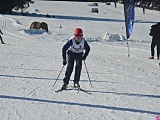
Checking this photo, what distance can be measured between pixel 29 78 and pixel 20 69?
1542 mm

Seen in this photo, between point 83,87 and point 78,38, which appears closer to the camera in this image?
point 78,38

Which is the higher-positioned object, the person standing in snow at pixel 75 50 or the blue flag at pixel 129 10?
the blue flag at pixel 129 10

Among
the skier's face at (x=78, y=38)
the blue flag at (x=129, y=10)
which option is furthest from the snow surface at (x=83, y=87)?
the blue flag at (x=129, y=10)

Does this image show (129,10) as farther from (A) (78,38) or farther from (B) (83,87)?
(A) (78,38)

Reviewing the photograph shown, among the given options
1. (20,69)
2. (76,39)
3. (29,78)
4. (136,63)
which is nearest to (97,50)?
(136,63)

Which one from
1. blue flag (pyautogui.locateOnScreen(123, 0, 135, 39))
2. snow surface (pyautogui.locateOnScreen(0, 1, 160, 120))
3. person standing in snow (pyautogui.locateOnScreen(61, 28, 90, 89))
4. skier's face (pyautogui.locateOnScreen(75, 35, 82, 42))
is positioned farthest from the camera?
blue flag (pyautogui.locateOnScreen(123, 0, 135, 39))

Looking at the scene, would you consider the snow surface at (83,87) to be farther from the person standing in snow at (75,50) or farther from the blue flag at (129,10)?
the blue flag at (129,10)

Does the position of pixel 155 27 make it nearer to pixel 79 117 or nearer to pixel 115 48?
pixel 115 48

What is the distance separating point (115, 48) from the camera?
18828 millimetres

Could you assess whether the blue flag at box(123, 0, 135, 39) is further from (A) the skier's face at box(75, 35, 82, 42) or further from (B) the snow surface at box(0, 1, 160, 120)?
(A) the skier's face at box(75, 35, 82, 42)

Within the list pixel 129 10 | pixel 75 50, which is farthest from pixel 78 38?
pixel 129 10

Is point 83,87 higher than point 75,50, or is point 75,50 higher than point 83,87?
point 75,50

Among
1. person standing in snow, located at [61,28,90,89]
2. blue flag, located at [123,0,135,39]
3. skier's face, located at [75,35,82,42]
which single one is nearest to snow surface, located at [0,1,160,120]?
person standing in snow, located at [61,28,90,89]

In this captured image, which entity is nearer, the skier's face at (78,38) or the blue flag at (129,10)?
the skier's face at (78,38)
